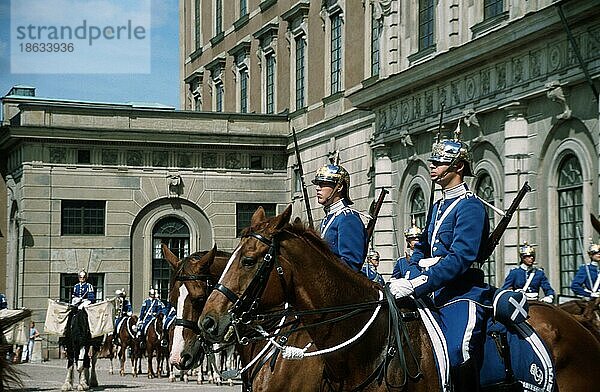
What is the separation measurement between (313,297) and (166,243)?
34.5 meters

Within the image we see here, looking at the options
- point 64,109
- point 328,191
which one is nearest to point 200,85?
point 64,109

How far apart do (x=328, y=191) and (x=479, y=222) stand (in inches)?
82.0

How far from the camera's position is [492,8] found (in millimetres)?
25125

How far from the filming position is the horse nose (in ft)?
22.4

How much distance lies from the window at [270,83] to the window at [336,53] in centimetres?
673

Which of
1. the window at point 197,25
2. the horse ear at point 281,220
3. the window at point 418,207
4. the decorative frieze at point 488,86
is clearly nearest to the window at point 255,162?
the decorative frieze at point 488,86

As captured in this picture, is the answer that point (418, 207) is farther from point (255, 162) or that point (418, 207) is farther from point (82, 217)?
point (82, 217)

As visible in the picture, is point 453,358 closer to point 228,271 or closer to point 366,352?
point 366,352

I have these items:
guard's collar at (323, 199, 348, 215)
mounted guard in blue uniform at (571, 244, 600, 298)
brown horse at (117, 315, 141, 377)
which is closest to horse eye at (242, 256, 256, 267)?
guard's collar at (323, 199, 348, 215)

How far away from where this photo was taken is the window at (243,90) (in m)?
48.0

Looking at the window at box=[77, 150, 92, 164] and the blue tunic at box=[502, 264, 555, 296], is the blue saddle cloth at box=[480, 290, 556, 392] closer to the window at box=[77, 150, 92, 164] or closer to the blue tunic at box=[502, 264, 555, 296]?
the blue tunic at box=[502, 264, 555, 296]

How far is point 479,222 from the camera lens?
7.55 meters

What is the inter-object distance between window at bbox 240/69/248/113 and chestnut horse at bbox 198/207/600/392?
134 feet

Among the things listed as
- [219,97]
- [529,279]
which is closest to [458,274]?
[529,279]
